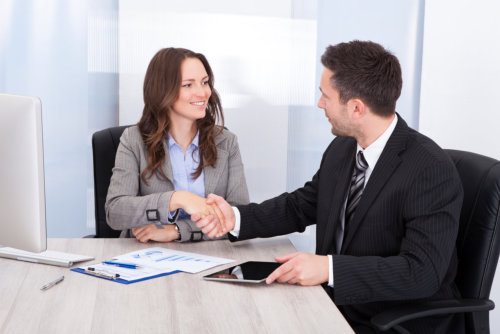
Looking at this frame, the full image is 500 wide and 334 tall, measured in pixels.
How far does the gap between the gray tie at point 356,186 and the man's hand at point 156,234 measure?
25.1 inches

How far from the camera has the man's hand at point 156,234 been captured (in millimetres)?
2051

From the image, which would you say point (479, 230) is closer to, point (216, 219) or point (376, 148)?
point (376, 148)

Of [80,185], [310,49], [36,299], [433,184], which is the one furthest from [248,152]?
[36,299]

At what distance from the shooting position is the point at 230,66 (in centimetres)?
360

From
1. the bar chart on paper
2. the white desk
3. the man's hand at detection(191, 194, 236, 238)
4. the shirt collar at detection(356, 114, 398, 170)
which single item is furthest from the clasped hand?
the shirt collar at detection(356, 114, 398, 170)

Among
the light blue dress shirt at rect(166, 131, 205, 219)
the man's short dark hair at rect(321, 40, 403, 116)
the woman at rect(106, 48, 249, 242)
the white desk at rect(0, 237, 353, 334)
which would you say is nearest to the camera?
the white desk at rect(0, 237, 353, 334)

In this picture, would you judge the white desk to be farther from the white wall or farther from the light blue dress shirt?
the white wall

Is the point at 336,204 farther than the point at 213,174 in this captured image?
No

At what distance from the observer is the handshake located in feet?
6.57

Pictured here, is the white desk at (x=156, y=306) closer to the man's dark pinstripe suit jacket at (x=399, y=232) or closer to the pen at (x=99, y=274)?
the pen at (x=99, y=274)

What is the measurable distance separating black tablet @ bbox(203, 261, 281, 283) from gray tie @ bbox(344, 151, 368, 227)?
0.34 metres

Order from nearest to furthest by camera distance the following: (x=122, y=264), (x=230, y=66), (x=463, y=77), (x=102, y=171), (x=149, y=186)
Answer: (x=122, y=264) < (x=149, y=186) < (x=102, y=171) < (x=463, y=77) < (x=230, y=66)

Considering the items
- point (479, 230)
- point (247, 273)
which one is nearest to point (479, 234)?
point (479, 230)

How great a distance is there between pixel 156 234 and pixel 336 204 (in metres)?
0.67
